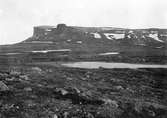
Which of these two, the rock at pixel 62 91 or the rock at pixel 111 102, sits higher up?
the rock at pixel 62 91

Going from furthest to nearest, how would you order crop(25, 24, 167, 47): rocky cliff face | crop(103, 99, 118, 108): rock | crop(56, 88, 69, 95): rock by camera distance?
1. crop(25, 24, 167, 47): rocky cliff face
2. crop(56, 88, 69, 95): rock
3. crop(103, 99, 118, 108): rock

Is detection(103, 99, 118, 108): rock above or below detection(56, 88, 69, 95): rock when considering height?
below

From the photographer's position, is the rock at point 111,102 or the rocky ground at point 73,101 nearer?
the rocky ground at point 73,101

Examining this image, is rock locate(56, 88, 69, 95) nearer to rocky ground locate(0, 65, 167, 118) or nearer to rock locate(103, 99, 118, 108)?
rocky ground locate(0, 65, 167, 118)

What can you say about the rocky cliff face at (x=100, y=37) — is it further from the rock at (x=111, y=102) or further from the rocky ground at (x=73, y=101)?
the rock at (x=111, y=102)

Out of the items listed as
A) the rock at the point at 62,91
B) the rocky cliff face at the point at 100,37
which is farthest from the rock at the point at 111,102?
the rocky cliff face at the point at 100,37

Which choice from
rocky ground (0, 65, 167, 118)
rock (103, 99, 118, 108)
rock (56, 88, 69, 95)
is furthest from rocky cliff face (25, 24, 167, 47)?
rock (103, 99, 118, 108)

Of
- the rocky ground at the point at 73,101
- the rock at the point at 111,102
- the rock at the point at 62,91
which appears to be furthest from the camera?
the rock at the point at 62,91

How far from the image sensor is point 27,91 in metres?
11.9

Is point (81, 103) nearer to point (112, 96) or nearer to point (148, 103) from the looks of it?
point (112, 96)

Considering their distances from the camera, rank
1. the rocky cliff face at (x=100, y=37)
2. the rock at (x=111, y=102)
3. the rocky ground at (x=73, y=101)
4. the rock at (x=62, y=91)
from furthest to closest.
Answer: the rocky cliff face at (x=100, y=37)
the rock at (x=62, y=91)
the rock at (x=111, y=102)
the rocky ground at (x=73, y=101)

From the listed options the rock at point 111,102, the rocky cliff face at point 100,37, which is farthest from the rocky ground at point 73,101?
the rocky cliff face at point 100,37

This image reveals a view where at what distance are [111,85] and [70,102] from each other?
543 cm

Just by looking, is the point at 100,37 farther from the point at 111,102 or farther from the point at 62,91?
the point at 111,102
